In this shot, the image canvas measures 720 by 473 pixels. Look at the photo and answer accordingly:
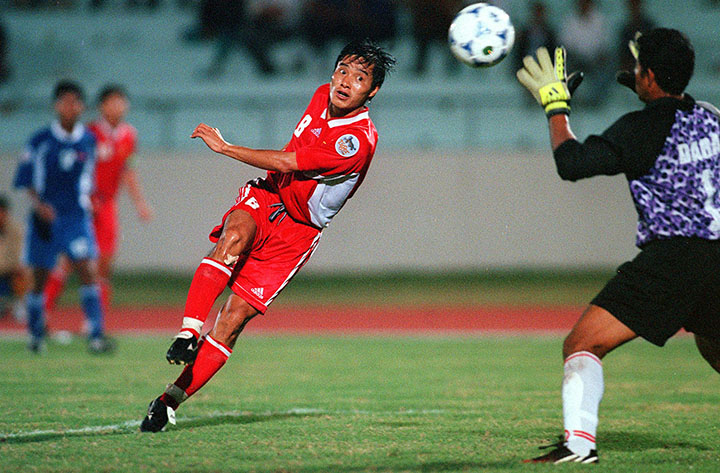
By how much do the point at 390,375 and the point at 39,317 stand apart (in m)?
3.83

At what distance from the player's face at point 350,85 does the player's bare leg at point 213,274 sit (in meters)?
0.86

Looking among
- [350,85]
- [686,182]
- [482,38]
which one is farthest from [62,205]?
[686,182]

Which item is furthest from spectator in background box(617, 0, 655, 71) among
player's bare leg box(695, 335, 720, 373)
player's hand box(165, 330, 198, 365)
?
player's hand box(165, 330, 198, 365)

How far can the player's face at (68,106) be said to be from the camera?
934 centimetres

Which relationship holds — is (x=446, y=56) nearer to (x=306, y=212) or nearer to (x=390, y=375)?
(x=390, y=375)

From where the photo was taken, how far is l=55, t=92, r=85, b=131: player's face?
934 cm

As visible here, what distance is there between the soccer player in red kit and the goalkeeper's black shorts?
5.82 ft

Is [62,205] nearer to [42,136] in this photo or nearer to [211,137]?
[42,136]

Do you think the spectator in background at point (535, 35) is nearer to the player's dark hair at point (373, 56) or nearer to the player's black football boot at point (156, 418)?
the player's dark hair at point (373, 56)

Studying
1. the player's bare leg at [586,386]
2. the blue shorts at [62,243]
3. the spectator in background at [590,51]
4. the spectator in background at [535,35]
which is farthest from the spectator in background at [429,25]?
the player's bare leg at [586,386]

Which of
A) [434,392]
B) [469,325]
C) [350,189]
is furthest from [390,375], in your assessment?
[469,325]

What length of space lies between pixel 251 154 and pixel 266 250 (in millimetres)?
705

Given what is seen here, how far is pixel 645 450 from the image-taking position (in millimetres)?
4875

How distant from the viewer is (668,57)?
437 centimetres
